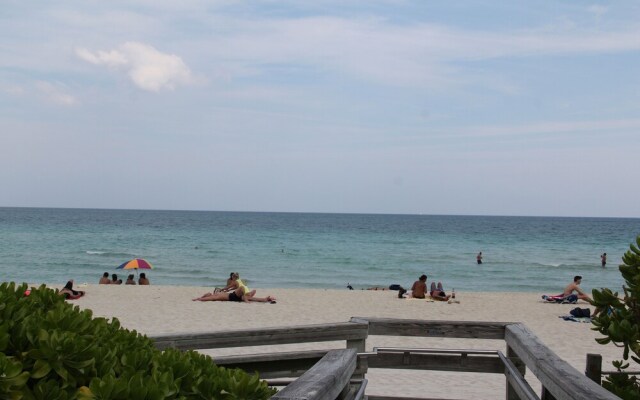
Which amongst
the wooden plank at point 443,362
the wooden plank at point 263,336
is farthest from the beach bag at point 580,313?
the wooden plank at point 263,336

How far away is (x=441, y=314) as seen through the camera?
20.9 m

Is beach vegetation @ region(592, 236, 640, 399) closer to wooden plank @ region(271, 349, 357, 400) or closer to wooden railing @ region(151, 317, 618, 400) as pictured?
wooden railing @ region(151, 317, 618, 400)

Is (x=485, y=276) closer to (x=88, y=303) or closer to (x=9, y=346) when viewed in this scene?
(x=88, y=303)

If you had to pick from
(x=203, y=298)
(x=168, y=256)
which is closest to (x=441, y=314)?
(x=203, y=298)

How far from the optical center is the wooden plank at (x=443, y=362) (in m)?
5.92

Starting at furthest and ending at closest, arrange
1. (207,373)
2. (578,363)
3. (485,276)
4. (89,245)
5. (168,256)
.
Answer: (89,245) → (168,256) → (485,276) → (578,363) → (207,373)

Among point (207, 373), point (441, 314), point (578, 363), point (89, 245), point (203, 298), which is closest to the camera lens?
point (207, 373)

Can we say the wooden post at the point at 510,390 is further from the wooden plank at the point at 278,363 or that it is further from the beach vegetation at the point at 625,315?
the wooden plank at the point at 278,363

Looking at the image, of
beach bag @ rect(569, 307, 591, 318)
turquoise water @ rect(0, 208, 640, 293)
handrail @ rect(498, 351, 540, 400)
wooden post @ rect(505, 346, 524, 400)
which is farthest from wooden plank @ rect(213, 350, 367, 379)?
turquoise water @ rect(0, 208, 640, 293)

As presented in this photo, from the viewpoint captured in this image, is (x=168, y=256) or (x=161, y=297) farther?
(x=168, y=256)

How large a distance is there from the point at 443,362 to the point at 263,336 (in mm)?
1658

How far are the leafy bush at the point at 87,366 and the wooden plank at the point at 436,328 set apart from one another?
10.3ft

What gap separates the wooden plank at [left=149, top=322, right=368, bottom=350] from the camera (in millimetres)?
5168

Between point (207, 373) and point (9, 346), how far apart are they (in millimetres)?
762
